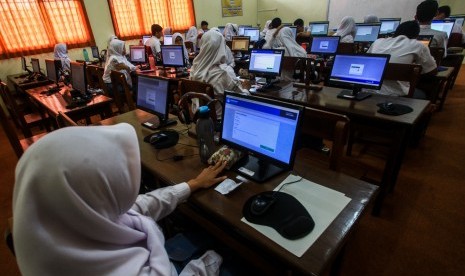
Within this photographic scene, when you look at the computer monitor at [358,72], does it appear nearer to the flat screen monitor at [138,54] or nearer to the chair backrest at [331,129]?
the chair backrest at [331,129]

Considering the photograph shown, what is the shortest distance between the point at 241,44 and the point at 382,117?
392cm

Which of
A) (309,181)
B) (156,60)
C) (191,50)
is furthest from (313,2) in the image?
(309,181)

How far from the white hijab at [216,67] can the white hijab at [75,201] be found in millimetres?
1753

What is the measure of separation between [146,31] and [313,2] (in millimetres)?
5829

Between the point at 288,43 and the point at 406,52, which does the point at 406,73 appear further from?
the point at 288,43

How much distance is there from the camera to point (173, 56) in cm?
427

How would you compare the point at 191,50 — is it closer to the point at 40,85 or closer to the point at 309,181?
the point at 40,85

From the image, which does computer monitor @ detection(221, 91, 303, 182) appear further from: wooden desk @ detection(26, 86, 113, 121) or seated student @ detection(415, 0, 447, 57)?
seated student @ detection(415, 0, 447, 57)

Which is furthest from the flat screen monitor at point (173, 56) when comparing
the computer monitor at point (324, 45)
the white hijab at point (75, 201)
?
the white hijab at point (75, 201)

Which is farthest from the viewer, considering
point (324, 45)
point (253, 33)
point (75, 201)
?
point (253, 33)

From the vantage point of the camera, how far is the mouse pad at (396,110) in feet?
5.80

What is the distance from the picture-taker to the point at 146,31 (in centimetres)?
687

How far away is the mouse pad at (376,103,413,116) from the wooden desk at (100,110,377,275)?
974mm

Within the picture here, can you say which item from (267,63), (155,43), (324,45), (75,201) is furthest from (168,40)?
(75,201)
